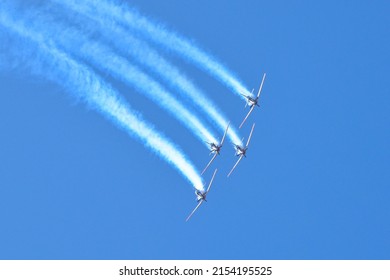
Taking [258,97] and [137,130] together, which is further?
[258,97]

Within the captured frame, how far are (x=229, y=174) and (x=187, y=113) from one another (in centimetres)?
576

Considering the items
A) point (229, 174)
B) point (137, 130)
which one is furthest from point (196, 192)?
point (137, 130)

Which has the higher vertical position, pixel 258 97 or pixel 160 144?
pixel 258 97

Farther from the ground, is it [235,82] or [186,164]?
[235,82]

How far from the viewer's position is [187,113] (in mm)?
51250
